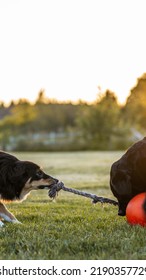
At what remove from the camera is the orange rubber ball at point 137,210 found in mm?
5691

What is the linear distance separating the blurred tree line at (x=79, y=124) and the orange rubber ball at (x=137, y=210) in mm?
33215

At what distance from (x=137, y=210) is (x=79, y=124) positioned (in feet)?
139

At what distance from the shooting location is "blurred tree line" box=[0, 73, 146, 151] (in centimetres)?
4250

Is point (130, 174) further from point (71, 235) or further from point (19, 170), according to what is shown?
point (19, 170)

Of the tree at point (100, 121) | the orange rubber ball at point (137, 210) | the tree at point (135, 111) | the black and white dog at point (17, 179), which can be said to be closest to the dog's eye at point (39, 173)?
the black and white dog at point (17, 179)

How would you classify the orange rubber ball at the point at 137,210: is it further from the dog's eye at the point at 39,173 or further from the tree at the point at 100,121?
the tree at the point at 100,121

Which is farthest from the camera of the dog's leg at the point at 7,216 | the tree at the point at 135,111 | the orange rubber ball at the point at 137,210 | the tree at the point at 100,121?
the tree at the point at 100,121

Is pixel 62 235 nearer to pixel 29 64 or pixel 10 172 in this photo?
pixel 10 172

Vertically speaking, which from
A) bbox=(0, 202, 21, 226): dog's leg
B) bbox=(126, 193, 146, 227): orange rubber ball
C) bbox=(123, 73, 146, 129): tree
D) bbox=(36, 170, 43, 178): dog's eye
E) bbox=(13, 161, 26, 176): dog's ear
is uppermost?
bbox=(123, 73, 146, 129): tree

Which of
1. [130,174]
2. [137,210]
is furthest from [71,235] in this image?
[130,174]

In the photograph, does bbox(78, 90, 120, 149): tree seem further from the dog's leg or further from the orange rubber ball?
the orange rubber ball

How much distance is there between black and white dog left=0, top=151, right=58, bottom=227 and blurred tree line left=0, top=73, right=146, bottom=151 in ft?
107

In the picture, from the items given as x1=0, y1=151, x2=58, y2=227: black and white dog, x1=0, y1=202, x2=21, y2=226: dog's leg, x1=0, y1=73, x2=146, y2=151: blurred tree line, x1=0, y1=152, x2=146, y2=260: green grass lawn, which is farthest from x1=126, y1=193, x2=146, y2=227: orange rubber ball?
x1=0, y1=73, x2=146, y2=151: blurred tree line
